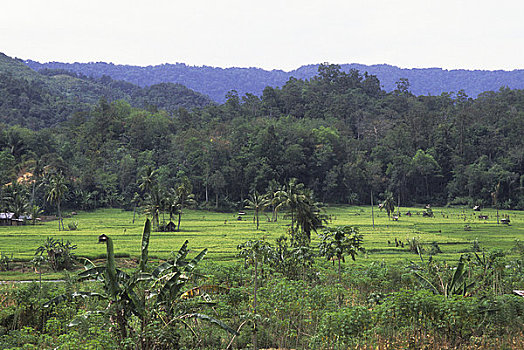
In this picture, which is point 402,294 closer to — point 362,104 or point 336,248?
point 336,248

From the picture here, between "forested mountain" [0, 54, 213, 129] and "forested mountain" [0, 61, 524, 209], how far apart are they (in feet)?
56.2

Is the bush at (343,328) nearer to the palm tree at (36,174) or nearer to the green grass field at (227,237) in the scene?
the green grass field at (227,237)

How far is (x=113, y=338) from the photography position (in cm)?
989

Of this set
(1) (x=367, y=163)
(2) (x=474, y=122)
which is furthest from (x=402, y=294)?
(2) (x=474, y=122)

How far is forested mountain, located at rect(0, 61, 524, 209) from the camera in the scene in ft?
254

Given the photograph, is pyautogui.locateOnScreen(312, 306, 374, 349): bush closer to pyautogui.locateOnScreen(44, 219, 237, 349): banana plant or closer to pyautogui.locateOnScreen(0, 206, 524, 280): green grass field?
pyautogui.locateOnScreen(44, 219, 237, 349): banana plant

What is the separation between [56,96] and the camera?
13050 cm

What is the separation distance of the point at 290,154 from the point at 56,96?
78971 mm

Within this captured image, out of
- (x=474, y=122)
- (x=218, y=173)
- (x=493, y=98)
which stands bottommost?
(x=218, y=173)

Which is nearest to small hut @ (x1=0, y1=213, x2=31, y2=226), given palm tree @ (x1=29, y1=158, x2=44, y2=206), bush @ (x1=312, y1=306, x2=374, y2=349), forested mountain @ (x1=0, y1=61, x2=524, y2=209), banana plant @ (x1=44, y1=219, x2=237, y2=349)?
palm tree @ (x1=29, y1=158, x2=44, y2=206)

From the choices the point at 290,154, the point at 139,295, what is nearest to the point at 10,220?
the point at 290,154

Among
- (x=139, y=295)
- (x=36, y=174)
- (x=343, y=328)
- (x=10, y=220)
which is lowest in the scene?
(x=10, y=220)

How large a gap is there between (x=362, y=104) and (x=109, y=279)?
11342 cm

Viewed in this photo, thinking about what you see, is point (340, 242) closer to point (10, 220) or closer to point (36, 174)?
point (10, 220)
